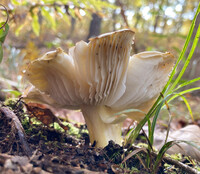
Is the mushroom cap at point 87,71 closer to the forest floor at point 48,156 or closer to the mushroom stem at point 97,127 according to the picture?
the mushroom stem at point 97,127

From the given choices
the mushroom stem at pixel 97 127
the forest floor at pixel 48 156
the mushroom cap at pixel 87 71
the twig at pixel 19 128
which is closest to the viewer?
the forest floor at pixel 48 156

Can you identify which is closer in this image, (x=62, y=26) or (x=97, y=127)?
(x=97, y=127)

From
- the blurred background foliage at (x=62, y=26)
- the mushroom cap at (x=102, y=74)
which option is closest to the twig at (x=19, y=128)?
the mushroom cap at (x=102, y=74)

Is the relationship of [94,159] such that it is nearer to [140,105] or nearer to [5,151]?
[5,151]

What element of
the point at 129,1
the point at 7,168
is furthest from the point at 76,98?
the point at 129,1

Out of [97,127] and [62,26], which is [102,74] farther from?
[62,26]

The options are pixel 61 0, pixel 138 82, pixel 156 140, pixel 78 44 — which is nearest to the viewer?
pixel 78 44

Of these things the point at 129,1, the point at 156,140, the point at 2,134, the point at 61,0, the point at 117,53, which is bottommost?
the point at 156,140

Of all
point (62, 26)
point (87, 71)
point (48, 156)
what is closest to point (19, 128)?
point (48, 156)
